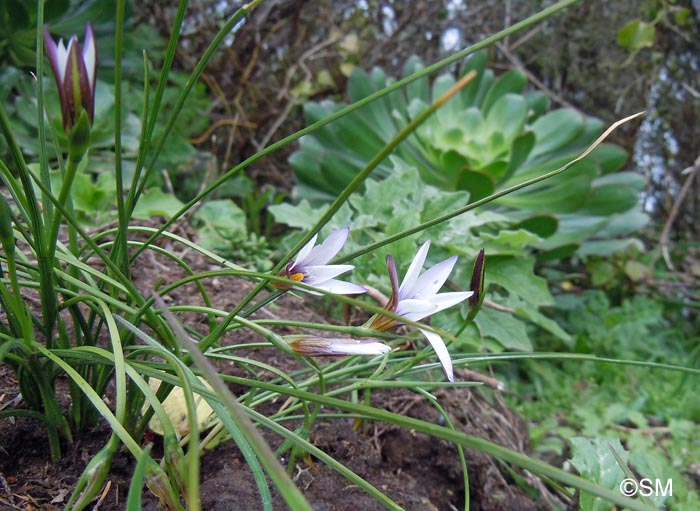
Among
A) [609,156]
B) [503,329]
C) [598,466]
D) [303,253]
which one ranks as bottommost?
[598,466]

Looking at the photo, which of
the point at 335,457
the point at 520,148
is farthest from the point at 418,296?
the point at 520,148

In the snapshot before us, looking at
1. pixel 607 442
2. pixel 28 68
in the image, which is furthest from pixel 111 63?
pixel 607 442

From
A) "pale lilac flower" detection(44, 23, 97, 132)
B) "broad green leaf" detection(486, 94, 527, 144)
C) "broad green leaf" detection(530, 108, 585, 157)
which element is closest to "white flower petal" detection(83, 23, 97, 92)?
"pale lilac flower" detection(44, 23, 97, 132)

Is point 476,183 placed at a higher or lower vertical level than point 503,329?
higher

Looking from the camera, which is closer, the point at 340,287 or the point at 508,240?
the point at 340,287

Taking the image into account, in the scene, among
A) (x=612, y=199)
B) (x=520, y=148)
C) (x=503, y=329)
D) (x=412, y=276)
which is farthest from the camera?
(x=612, y=199)

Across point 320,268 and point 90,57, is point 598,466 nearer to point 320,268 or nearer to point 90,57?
point 320,268

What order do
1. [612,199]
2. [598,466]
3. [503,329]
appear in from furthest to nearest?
1. [612,199]
2. [503,329]
3. [598,466]
